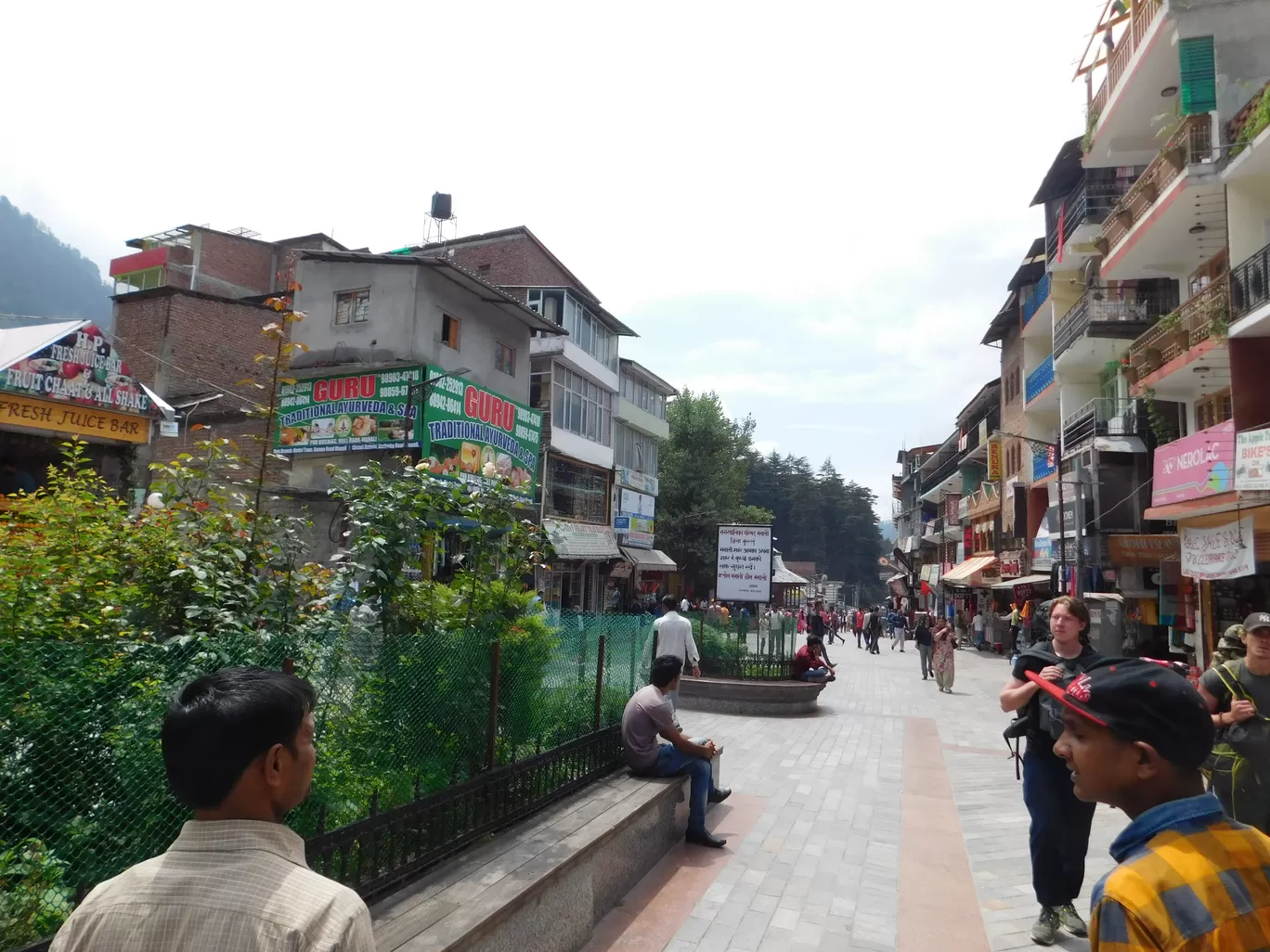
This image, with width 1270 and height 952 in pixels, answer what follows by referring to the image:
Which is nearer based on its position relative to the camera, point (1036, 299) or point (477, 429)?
point (477, 429)

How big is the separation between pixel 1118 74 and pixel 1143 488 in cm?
1003

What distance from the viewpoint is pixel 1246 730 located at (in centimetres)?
421

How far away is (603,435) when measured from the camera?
106ft

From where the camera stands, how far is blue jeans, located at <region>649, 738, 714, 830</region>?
6.44 meters

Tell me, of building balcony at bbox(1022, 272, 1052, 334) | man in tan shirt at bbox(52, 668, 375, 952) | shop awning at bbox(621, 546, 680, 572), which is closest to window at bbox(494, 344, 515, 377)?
shop awning at bbox(621, 546, 680, 572)

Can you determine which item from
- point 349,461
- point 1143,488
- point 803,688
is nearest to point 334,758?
point 803,688

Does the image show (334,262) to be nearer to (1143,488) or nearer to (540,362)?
(540,362)

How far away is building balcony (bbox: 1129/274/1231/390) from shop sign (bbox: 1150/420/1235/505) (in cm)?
168

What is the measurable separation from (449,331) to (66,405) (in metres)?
11.5

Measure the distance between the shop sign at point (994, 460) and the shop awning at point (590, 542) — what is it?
55.4ft

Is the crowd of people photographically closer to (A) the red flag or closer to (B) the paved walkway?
(B) the paved walkway

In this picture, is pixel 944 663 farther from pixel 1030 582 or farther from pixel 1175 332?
pixel 1030 582

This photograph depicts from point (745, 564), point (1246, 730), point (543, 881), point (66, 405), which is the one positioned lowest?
point (543, 881)

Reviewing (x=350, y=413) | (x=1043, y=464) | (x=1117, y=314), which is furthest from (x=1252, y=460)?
(x=350, y=413)
